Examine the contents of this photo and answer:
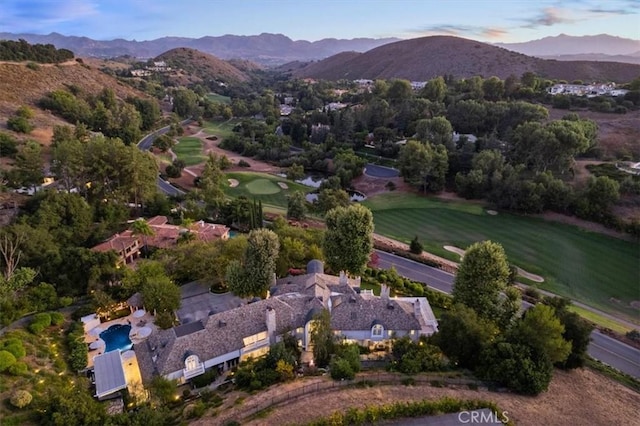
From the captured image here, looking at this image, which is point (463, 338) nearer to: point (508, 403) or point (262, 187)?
point (508, 403)

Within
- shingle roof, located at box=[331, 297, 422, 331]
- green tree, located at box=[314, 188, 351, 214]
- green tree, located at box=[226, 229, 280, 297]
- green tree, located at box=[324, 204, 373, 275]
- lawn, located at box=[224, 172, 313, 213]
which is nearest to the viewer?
shingle roof, located at box=[331, 297, 422, 331]

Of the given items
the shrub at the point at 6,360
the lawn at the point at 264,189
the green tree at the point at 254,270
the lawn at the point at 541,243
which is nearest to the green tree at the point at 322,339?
the green tree at the point at 254,270

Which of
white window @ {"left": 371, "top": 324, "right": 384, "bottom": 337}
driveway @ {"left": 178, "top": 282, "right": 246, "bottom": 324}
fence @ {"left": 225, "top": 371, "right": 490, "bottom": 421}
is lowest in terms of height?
driveway @ {"left": 178, "top": 282, "right": 246, "bottom": 324}

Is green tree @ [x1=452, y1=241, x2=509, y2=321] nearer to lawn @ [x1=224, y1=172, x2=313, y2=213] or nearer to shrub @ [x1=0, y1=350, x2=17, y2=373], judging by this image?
shrub @ [x1=0, y1=350, x2=17, y2=373]

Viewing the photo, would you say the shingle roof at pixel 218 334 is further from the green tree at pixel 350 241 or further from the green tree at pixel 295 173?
the green tree at pixel 295 173

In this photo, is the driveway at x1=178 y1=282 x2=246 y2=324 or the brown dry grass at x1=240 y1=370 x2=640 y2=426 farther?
the driveway at x1=178 y1=282 x2=246 y2=324

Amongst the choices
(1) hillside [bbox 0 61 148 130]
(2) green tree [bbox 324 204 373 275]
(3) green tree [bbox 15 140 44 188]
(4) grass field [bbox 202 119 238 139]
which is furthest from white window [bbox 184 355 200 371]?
(4) grass field [bbox 202 119 238 139]

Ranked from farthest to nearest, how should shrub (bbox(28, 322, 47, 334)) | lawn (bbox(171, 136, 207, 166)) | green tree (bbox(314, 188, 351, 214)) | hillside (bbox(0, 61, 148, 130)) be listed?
lawn (bbox(171, 136, 207, 166)) < hillside (bbox(0, 61, 148, 130)) < green tree (bbox(314, 188, 351, 214)) < shrub (bbox(28, 322, 47, 334))
